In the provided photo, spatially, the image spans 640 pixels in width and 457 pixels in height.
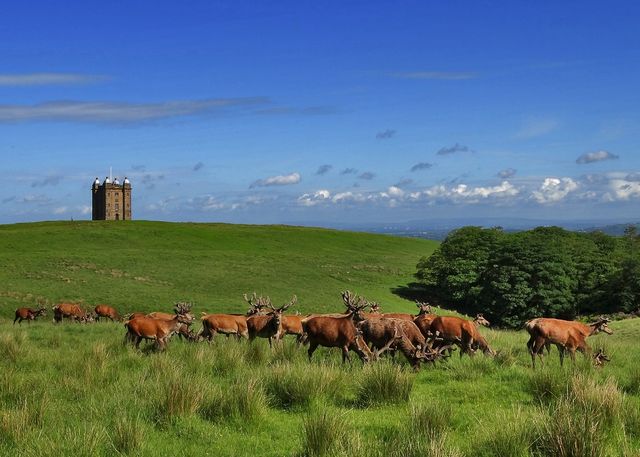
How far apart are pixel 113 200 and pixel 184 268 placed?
115 m

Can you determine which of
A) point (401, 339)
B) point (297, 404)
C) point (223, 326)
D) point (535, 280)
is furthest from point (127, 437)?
point (535, 280)

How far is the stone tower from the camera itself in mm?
168375

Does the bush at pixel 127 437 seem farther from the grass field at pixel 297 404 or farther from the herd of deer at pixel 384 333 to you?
the herd of deer at pixel 384 333

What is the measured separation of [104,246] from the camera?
78062 millimetres

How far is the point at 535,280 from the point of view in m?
66.9

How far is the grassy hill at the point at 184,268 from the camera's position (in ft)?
160

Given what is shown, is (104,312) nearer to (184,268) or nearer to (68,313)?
(68,313)

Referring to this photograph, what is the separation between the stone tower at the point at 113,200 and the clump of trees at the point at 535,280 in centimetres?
11357

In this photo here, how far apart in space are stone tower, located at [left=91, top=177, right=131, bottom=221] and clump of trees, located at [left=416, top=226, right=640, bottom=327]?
11357cm

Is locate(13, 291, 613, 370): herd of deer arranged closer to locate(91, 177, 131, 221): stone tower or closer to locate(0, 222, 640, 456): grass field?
locate(0, 222, 640, 456): grass field

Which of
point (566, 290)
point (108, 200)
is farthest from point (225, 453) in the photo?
point (108, 200)

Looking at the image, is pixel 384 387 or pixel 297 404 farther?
pixel 384 387

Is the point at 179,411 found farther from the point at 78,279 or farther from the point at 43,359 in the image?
the point at 78,279

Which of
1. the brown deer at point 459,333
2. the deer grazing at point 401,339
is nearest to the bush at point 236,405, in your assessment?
the deer grazing at point 401,339
